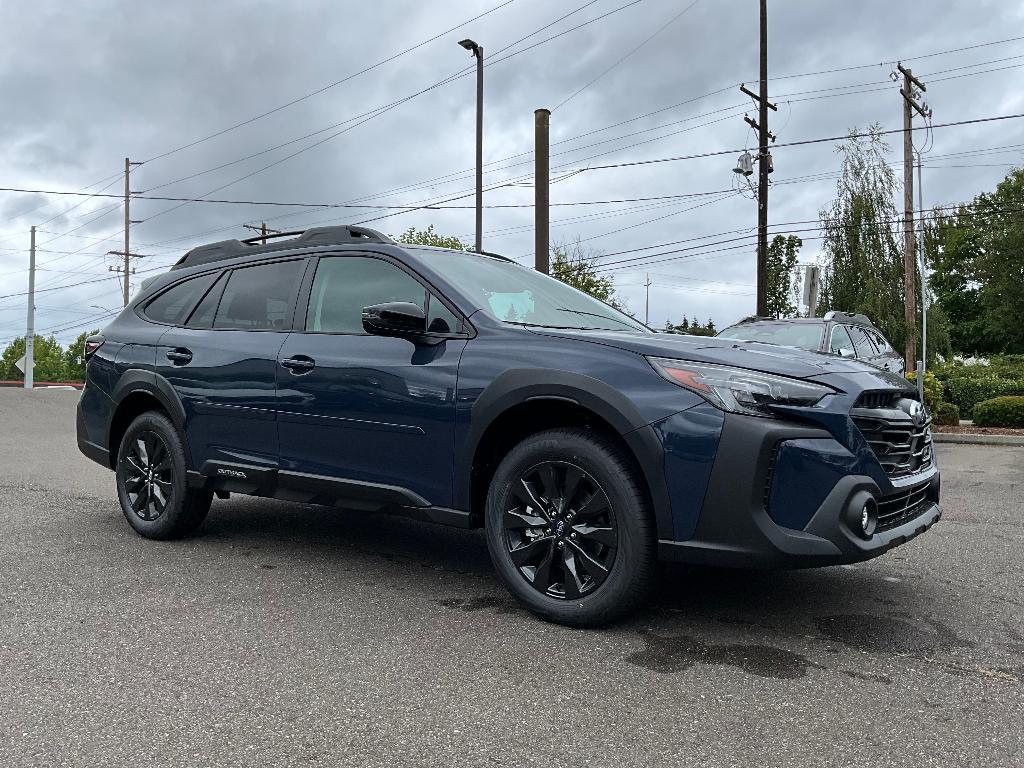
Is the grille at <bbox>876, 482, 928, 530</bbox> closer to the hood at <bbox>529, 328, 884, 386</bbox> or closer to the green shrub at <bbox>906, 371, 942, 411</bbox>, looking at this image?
the hood at <bbox>529, 328, 884, 386</bbox>

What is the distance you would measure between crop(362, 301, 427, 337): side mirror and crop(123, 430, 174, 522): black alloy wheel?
2.03 meters

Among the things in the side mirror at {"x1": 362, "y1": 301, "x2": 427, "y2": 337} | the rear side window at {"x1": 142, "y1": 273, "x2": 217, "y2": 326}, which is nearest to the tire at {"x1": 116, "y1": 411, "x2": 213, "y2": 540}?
the rear side window at {"x1": 142, "y1": 273, "x2": 217, "y2": 326}

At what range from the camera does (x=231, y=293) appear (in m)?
5.22

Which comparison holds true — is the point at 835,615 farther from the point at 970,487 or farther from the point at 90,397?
the point at 970,487

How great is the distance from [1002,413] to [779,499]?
1382 centimetres

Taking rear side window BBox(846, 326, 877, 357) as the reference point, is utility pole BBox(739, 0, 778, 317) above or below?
above

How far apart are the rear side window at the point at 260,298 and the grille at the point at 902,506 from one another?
10.3 feet

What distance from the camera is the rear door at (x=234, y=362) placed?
466 cm

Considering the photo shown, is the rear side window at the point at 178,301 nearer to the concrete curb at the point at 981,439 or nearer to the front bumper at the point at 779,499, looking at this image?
the front bumper at the point at 779,499

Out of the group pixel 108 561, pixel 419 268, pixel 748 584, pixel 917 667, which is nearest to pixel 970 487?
pixel 748 584

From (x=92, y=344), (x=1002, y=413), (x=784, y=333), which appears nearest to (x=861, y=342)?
(x=784, y=333)

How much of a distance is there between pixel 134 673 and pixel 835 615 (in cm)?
295

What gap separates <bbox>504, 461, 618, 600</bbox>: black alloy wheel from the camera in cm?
355

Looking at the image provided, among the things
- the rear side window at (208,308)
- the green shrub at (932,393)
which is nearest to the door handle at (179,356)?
the rear side window at (208,308)
